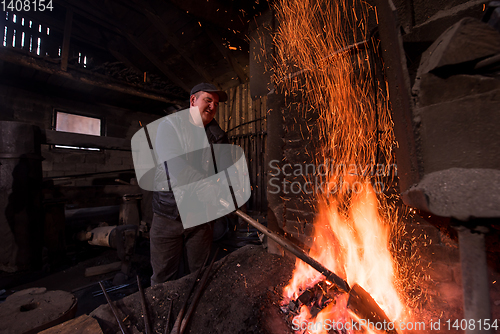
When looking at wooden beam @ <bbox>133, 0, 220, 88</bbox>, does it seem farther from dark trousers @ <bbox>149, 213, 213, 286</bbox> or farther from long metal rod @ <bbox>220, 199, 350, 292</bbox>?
long metal rod @ <bbox>220, 199, 350, 292</bbox>

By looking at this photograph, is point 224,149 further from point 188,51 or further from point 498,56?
point 188,51

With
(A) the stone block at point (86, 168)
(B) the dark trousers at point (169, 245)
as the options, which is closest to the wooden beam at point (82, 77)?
(A) the stone block at point (86, 168)

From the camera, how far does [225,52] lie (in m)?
6.48

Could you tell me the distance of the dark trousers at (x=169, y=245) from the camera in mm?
2326

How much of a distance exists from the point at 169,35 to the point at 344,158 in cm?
660

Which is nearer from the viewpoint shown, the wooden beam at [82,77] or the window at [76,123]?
the wooden beam at [82,77]

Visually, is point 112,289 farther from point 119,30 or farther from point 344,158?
point 119,30

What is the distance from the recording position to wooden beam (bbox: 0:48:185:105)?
5.08 metres

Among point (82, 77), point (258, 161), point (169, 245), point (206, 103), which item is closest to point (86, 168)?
point (82, 77)

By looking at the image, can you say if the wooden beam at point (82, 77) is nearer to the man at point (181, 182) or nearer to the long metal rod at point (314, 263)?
the man at point (181, 182)

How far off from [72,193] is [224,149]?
3321mm

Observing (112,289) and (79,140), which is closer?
(112,289)

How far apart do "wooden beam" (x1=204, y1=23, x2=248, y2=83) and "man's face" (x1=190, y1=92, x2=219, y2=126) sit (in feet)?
13.3

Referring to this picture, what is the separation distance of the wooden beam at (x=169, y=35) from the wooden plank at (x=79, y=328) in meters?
A: 6.49
